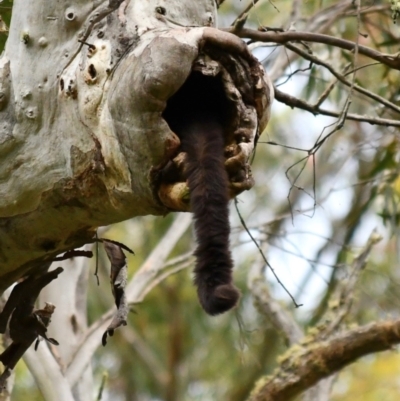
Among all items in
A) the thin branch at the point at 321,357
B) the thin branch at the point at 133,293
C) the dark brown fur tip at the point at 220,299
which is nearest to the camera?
the dark brown fur tip at the point at 220,299

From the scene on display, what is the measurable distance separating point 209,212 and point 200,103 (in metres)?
0.30

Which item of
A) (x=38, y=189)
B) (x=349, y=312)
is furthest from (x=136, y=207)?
(x=349, y=312)

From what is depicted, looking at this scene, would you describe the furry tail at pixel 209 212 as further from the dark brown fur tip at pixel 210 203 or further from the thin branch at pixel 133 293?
the thin branch at pixel 133 293

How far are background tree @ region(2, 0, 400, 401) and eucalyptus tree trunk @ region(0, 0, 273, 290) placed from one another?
1.43 ft

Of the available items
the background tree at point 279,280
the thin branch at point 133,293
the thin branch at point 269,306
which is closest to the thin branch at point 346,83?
the background tree at point 279,280

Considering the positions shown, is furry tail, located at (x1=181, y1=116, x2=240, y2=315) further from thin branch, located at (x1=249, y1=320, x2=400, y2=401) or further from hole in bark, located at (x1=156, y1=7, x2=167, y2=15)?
thin branch, located at (x1=249, y1=320, x2=400, y2=401)

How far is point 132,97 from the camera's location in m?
1.59

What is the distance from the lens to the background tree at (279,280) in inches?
116

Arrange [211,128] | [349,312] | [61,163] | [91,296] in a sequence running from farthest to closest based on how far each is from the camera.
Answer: [91,296], [349,312], [61,163], [211,128]

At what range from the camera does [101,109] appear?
1.72 metres

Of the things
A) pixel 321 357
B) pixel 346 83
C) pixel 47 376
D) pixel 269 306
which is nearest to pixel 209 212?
pixel 346 83

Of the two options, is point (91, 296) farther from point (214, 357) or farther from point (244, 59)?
point (244, 59)

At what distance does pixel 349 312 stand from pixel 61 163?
87.8 inches

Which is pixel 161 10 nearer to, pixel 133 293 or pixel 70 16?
pixel 70 16
